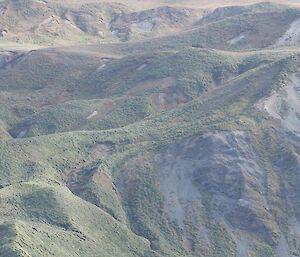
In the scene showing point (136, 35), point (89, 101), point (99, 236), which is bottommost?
point (136, 35)

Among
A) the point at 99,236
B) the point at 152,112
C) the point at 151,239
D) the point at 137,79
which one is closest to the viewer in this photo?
the point at 99,236

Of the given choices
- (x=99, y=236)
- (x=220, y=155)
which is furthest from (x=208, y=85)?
(x=99, y=236)

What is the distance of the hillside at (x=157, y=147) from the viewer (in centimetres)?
8494

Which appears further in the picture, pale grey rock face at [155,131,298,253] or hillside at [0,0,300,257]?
pale grey rock face at [155,131,298,253]

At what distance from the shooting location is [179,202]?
92.8m

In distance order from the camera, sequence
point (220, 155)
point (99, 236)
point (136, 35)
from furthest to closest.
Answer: point (136, 35)
point (220, 155)
point (99, 236)

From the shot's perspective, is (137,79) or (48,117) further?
(137,79)

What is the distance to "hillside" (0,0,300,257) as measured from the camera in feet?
279

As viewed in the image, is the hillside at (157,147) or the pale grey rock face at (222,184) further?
the pale grey rock face at (222,184)

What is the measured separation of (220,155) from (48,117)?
34504 mm

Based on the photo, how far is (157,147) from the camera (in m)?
101

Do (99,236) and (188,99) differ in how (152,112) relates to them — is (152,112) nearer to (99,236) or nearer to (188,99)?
(188,99)

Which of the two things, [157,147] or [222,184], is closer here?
[222,184]

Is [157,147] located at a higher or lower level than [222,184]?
lower
